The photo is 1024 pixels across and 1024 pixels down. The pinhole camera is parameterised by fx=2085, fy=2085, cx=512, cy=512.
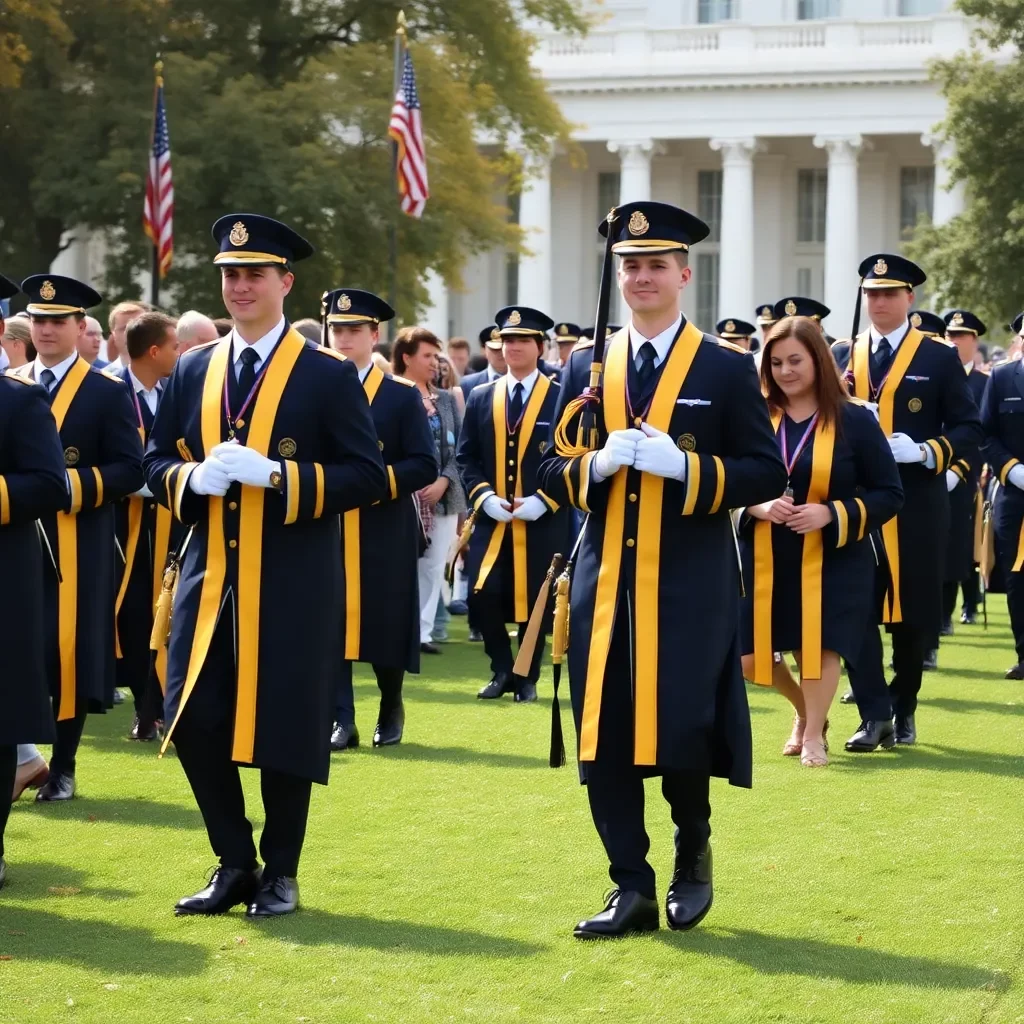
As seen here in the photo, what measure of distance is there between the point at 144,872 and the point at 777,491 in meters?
2.71

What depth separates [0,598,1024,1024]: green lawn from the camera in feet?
19.0

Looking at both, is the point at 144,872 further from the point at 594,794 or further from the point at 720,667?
the point at 720,667

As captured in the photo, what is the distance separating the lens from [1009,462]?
1204 centimetres

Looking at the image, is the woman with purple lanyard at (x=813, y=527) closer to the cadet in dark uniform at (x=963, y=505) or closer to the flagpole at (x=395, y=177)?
the cadet in dark uniform at (x=963, y=505)

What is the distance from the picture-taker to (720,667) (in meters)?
6.40

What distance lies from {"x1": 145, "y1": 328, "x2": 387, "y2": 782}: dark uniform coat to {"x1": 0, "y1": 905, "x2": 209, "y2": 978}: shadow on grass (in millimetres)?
624

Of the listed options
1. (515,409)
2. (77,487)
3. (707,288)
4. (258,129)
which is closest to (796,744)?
(515,409)

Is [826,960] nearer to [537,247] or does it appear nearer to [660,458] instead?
[660,458]

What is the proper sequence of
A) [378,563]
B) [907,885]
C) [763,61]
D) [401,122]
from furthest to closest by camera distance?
[763,61], [401,122], [378,563], [907,885]

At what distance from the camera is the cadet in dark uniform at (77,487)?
862 centimetres

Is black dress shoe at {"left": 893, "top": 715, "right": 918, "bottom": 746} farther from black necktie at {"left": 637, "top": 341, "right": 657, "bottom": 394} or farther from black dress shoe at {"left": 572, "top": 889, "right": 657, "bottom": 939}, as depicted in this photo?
black necktie at {"left": 637, "top": 341, "right": 657, "bottom": 394}

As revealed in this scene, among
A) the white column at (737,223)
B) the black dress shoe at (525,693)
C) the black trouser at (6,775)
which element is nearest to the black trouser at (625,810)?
the black trouser at (6,775)

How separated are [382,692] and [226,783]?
12.6 feet

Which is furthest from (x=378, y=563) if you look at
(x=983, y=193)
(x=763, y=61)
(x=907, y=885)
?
(x=763, y=61)
